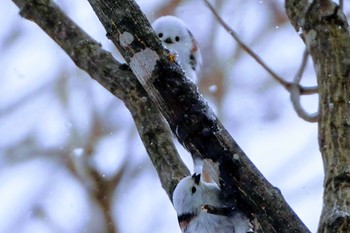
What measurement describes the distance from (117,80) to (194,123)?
2.22ft

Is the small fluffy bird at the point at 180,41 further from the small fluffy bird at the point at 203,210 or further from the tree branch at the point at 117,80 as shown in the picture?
the small fluffy bird at the point at 203,210

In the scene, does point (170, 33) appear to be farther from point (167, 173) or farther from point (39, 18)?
point (167, 173)

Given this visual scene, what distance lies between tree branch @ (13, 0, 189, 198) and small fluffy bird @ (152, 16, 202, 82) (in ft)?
0.68

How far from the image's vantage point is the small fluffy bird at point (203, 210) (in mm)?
1485

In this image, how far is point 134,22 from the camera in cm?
151

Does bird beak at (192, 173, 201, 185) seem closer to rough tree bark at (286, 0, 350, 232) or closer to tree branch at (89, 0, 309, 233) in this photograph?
tree branch at (89, 0, 309, 233)

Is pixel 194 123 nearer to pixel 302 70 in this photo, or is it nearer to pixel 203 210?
pixel 203 210

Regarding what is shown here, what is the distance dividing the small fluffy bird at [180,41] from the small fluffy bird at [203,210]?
69 centimetres

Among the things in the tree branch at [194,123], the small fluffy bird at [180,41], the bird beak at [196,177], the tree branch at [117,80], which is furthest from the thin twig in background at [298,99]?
the tree branch at [194,123]

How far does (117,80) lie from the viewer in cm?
208

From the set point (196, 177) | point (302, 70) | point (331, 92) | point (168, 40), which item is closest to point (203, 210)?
point (196, 177)

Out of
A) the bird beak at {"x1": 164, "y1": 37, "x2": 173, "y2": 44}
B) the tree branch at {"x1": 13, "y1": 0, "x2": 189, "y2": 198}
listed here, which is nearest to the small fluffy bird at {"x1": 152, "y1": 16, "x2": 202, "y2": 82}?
the bird beak at {"x1": 164, "y1": 37, "x2": 173, "y2": 44}

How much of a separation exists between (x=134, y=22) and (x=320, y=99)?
0.52 meters

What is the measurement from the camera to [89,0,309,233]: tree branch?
1.41 m
